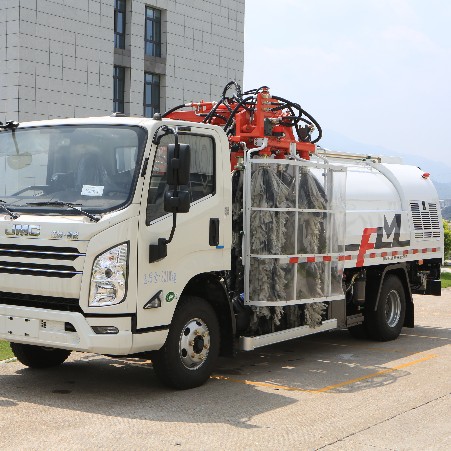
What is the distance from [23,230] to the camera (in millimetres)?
7930

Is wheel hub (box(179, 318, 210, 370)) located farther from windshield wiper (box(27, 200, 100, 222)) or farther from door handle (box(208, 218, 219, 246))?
windshield wiper (box(27, 200, 100, 222))

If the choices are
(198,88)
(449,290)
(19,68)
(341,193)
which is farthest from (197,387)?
(198,88)

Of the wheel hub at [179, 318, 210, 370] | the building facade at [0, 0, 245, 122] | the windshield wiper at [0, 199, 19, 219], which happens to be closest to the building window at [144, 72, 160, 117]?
the building facade at [0, 0, 245, 122]

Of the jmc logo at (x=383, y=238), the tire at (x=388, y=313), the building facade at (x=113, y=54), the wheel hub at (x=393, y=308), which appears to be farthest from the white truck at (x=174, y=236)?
the building facade at (x=113, y=54)

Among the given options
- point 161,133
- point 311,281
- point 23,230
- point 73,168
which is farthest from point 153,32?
point 23,230

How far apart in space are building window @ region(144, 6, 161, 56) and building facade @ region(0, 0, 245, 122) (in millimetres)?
44

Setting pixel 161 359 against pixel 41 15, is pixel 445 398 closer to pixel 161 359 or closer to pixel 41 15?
pixel 161 359

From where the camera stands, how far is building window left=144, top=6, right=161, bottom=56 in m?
38.5

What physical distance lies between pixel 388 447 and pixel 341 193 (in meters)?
4.53

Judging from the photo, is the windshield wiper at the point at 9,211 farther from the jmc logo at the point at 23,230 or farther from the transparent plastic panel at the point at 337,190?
the transparent plastic panel at the point at 337,190

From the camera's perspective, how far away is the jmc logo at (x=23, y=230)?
786cm

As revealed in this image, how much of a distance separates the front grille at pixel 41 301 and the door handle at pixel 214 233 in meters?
1.58

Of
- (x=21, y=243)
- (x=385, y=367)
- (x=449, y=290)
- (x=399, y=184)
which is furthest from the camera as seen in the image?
(x=449, y=290)

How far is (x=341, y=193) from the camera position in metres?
10.7
